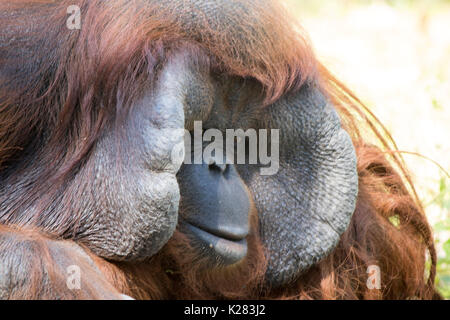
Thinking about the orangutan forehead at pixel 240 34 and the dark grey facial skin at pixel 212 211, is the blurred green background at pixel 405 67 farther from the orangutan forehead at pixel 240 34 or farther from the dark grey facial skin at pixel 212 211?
the dark grey facial skin at pixel 212 211

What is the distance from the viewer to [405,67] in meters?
4.79

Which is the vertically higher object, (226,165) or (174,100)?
(174,100)

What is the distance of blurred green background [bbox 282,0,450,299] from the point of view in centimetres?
325

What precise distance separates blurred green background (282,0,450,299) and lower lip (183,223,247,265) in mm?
833

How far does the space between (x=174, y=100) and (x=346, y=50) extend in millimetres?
3450

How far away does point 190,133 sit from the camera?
2.09 metres

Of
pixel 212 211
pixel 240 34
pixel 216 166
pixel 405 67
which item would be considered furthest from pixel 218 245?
pixel 405 67

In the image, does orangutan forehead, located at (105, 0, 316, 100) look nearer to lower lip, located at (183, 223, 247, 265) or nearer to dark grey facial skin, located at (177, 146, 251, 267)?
dark grey facial skin, located at (177, 146, 251, 267)

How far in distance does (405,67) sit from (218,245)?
10.1 ft

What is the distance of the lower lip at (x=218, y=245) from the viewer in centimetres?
207

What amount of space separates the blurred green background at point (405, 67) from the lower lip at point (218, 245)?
83 cm

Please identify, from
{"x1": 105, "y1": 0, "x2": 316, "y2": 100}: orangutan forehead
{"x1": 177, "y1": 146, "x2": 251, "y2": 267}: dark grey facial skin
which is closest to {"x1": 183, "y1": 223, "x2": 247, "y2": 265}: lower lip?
{"x1": 177, "y1": 146, "x2": 251, "y2": 267}: dark grey facial skin
